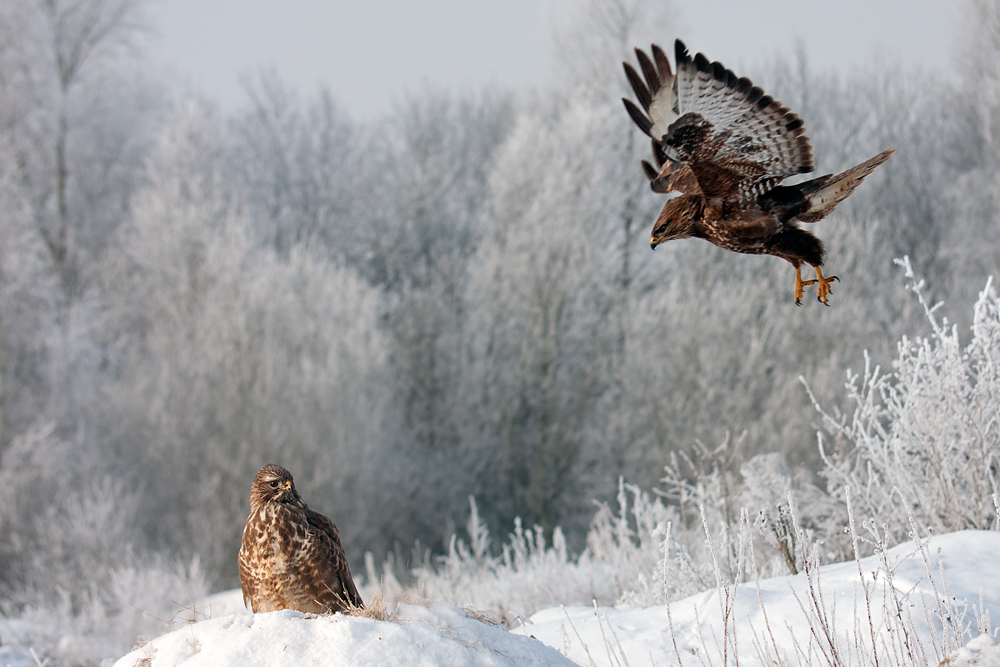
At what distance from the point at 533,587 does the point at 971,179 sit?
20817 mm

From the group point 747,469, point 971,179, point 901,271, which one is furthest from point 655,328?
point 747,469

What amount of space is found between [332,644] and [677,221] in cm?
192

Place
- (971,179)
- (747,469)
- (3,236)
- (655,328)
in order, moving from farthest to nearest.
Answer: (971,179) < (655,328) < (3,236) < (747,469)

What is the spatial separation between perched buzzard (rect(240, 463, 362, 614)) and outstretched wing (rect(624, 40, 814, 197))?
75.5 inches

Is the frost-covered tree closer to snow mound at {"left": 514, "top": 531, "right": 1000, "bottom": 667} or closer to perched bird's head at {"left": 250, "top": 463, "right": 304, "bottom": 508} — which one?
snow mound at {"left": 514, "top": 531, "right": 1000, "bottom": 667}

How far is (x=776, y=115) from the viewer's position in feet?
10.1

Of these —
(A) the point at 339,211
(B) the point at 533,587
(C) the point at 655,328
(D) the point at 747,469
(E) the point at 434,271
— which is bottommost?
(B) the point at 533,587

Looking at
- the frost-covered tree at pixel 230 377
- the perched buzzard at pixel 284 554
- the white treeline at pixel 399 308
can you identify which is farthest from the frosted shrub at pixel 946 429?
the frost-covered tree at pixel 230 377

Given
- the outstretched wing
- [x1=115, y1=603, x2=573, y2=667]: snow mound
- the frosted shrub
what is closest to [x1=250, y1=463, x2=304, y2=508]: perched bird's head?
[x1=115, y1=603, x2=573, y2=667]: snow mound

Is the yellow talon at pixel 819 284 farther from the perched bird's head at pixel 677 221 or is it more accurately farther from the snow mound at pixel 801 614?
the snow mound at pixel 801 614

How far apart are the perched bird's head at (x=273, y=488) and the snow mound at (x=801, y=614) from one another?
141 centimetres

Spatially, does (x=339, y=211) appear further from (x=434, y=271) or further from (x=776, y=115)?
(x=776, y=115)

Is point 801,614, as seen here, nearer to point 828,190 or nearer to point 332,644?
point 828,190

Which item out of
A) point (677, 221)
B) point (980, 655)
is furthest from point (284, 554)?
point (980, 655)
